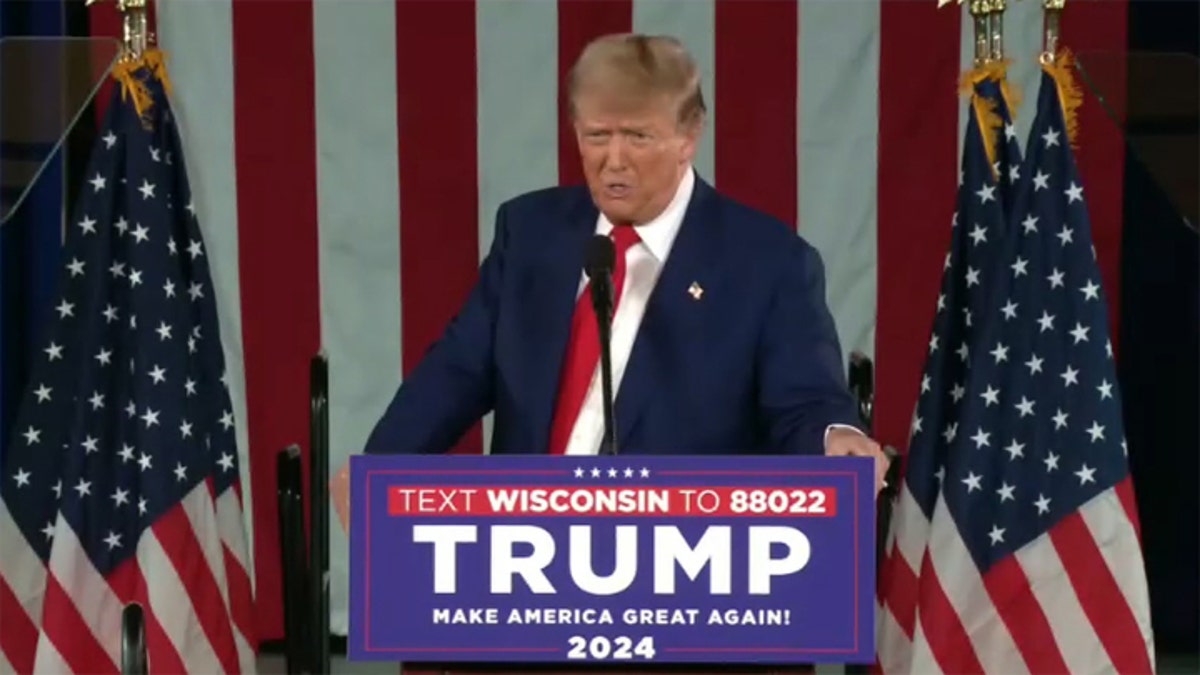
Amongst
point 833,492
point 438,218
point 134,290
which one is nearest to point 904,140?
point 438,218

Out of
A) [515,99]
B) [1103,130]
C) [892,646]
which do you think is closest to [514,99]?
[515,99]

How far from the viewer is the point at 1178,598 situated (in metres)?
4.96

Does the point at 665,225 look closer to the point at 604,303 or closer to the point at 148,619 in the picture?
the point at 604,303

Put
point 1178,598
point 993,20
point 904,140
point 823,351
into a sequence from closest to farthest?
point 823,351 → point 993,20 → point 904,140 → point 1178,598

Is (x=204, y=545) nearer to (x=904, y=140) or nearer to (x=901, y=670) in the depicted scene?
(x=901, y=670)

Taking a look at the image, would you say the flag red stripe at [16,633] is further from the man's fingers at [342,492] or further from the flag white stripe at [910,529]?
the man's fingers at [342,492]

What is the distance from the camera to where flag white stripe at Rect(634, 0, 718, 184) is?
183 inches

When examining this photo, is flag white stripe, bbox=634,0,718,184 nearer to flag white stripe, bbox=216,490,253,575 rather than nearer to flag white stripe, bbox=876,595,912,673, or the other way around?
flag white stripe, bbox=876,595,912,673

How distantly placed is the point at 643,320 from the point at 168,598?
1.50 metres

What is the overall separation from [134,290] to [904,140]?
1.64m

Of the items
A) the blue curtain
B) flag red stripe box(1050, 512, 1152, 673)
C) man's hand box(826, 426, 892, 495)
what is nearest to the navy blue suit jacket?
man's hand box(826, 426, 892, 495)

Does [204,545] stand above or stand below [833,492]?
below

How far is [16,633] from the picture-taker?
4133 millimetres

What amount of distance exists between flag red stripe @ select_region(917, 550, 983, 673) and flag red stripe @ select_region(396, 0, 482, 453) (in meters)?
1.17
